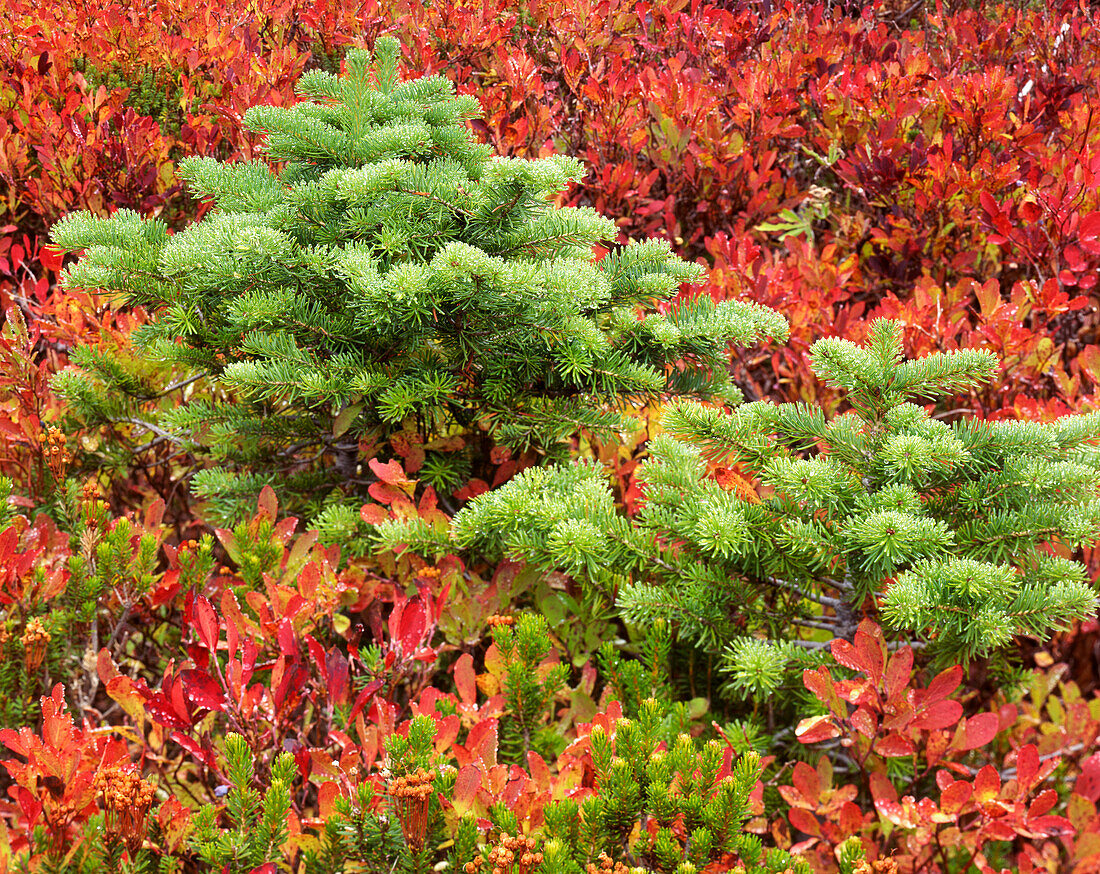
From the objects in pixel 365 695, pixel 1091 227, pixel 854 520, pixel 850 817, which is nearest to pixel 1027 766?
pixel 850 817

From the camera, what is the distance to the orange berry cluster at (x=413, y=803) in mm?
1296

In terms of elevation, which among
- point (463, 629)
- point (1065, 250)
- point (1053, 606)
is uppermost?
point (1065, 250)

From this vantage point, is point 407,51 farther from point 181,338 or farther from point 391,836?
point 391,836

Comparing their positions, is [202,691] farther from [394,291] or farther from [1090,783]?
[1090,783]

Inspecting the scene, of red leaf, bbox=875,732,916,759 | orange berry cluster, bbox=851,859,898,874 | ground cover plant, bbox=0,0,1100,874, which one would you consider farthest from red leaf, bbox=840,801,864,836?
orange berry cluster, bbox=851,859,898,874

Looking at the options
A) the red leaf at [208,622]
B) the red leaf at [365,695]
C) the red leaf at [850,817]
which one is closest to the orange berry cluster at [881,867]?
the red leaf at [850,817]

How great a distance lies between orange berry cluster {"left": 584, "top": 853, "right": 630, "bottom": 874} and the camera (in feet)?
4.29

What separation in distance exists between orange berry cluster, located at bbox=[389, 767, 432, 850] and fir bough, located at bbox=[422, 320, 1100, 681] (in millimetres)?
524

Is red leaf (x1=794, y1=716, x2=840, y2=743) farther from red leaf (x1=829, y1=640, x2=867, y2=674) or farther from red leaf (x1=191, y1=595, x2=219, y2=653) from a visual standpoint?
red leaf (x1=191, y1=595, x2=219, y2=653)

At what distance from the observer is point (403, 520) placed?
2037 mm

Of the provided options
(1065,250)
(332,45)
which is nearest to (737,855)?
(1065,250)

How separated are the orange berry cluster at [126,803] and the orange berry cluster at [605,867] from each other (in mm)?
682

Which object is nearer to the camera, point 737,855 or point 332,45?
point 737,855

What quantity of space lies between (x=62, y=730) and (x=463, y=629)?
0.86 m
